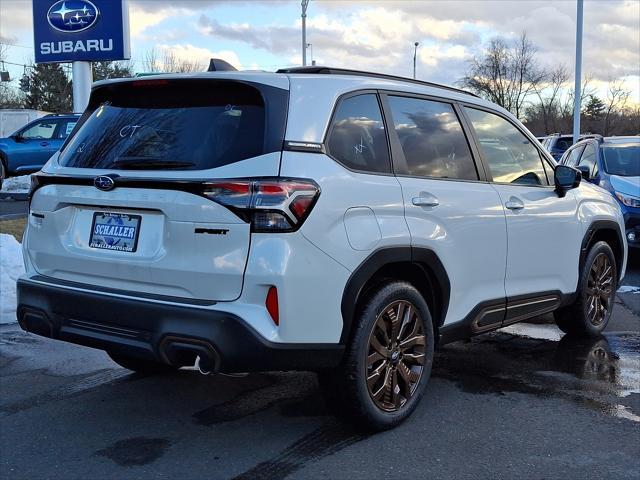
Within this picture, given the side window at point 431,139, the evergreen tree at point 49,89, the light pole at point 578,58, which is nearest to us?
the side window at point 431,139

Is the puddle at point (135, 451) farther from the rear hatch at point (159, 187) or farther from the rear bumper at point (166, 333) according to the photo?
the rear hatch at point (159, 187)

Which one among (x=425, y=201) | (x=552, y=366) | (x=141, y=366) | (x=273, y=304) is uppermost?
(x=425, y=201)

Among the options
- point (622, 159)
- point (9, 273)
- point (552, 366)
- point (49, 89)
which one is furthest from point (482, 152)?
point (49, 89)

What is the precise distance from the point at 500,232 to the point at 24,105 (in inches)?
2596

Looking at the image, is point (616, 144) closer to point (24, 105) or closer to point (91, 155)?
point (91, 155)

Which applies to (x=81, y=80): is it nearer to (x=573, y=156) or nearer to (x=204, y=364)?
(x=573, y=156)

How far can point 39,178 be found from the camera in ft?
12.9

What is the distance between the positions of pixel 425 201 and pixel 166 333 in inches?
63.1

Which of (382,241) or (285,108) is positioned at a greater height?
(285,108)

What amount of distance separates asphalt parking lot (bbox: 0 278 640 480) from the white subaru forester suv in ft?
1.07

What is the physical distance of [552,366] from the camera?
17.1ft

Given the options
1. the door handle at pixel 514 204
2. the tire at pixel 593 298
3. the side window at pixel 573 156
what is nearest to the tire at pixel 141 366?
the door handle at pixel 514 204

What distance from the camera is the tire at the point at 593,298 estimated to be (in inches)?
224

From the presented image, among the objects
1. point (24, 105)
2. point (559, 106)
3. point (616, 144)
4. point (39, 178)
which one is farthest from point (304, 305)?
point (24, 105)
